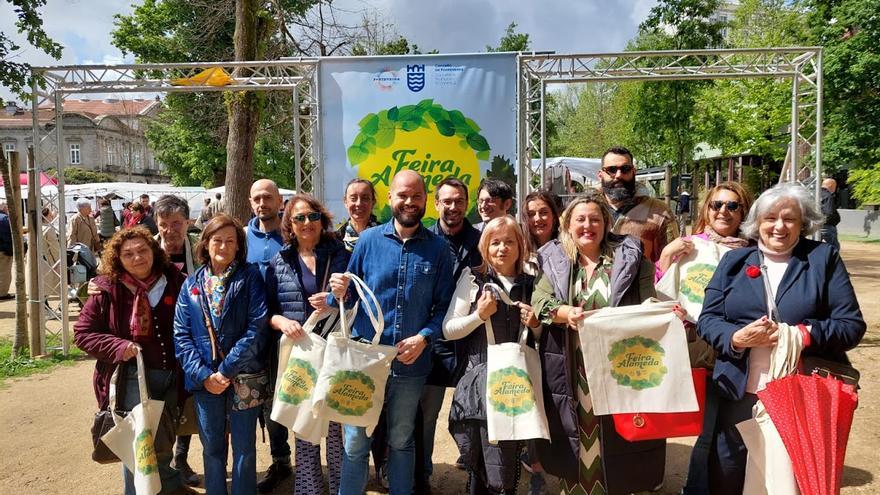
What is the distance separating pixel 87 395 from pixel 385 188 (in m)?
4.08

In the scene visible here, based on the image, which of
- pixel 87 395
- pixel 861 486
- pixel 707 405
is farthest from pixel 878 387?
pixel 87 395

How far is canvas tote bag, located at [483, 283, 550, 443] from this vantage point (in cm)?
298

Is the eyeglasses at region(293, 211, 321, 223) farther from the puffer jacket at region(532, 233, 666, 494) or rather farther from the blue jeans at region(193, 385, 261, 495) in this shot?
the puffer jacket at region(532, 233, 666, 494)

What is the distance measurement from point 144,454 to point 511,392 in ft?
6.40

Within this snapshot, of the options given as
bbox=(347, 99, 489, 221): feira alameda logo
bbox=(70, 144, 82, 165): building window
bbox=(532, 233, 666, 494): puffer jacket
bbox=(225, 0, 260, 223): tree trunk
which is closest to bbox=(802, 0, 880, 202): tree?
bbox=(347, 99, 489, 221): feira alameda logo

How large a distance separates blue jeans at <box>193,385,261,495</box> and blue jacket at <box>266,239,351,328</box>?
0.54m

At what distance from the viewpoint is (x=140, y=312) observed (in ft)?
11.3

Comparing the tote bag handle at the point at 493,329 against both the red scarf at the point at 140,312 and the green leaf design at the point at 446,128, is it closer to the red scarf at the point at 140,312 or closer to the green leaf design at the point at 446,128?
the red scarf at the point at 140,312

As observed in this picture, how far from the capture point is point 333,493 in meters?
3.60

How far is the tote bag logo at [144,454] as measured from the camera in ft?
10.5

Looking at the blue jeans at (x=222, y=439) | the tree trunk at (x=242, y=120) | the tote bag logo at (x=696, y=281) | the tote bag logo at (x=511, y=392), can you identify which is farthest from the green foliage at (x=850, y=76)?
the blue jeans at (x=222, y=439)

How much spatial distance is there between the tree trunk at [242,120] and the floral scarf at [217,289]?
310 inches

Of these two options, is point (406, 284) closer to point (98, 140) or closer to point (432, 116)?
point (432, 116)

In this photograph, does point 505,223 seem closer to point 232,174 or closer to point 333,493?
point 333,493
